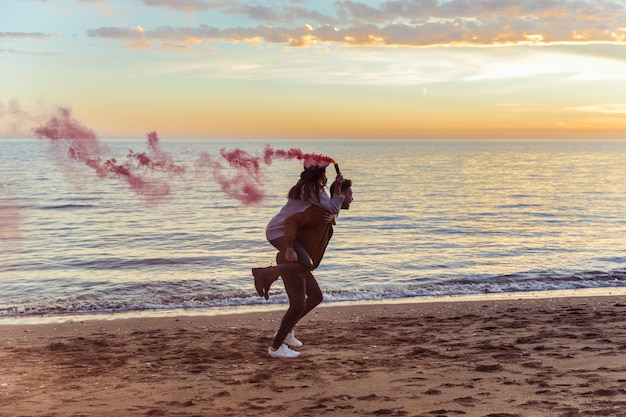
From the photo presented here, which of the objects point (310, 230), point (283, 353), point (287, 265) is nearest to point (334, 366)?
point (283, 353)

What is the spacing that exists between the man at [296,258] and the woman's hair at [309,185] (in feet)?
0.50

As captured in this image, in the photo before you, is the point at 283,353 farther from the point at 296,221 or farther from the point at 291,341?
the point at 296,221

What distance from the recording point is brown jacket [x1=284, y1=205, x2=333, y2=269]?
7418 mm

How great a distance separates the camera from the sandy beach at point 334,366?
6.12 meters

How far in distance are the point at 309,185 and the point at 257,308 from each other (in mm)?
5453

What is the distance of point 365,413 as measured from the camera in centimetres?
590

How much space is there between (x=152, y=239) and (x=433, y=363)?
16.1m

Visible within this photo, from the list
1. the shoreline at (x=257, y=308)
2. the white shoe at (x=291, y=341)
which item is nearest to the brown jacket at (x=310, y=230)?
the white shoe at (x=291, y=341)

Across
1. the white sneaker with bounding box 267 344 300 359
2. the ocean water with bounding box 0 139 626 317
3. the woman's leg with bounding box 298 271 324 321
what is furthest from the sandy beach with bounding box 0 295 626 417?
the ocean water with bounding box 0 139 626 317

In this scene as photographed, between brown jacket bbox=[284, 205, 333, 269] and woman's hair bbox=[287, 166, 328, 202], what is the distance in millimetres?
148

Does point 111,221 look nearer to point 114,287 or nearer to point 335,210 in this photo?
point 114,287

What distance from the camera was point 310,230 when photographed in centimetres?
760

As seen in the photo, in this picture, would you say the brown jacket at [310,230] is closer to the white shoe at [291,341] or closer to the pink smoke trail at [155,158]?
the white shoe at [291,341]

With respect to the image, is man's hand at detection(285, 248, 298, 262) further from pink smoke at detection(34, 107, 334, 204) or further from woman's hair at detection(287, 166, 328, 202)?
pink smoke at detection(34, 107, 334, 204)
